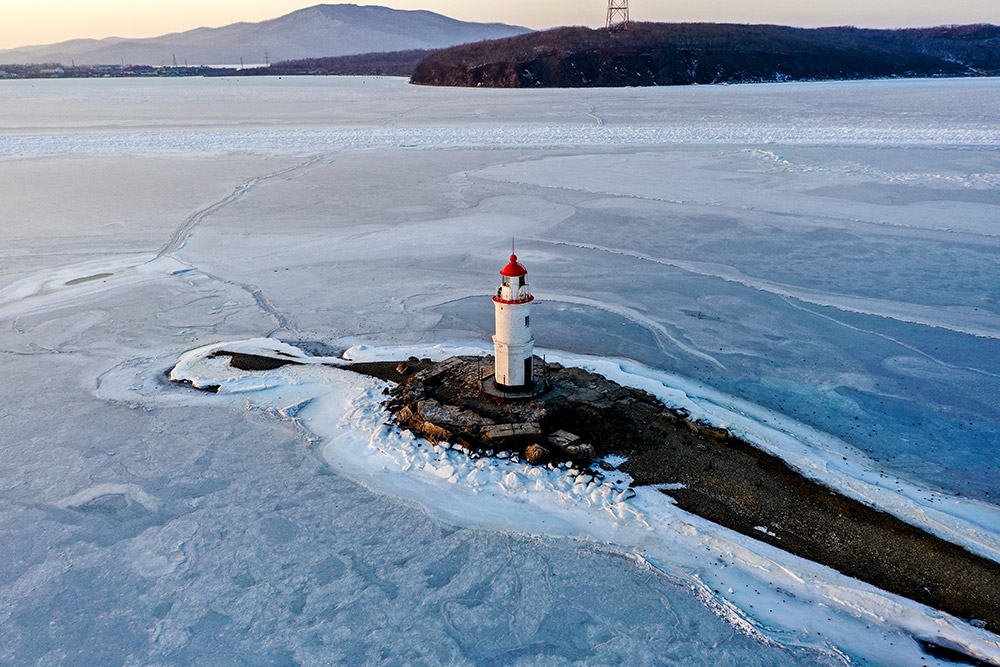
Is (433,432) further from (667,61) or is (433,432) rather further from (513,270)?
(667,61)

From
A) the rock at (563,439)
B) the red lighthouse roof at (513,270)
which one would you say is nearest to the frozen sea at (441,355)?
the rock at (563,439)

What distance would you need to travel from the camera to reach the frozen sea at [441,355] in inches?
216

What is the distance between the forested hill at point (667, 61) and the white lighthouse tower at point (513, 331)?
212 ft

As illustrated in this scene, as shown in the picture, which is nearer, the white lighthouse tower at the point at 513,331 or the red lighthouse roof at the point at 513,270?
the red lighthouse roof at the point at 513,270

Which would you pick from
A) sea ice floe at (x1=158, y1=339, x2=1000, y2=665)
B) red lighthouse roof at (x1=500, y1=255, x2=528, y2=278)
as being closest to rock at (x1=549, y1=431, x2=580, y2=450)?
sea ice floe at (x1=158, y1=339, x2=1000, y2=665)

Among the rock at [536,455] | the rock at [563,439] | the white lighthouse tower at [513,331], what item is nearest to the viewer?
the rock at [536,455]

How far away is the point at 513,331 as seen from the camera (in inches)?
323

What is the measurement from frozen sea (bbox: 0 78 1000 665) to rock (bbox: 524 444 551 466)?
0.31m

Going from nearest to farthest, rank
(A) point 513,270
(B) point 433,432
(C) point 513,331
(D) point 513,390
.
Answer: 1. (A) point 513,270
2. (B) point 433,432
3. (C) point 513,331
4. (D) point 513,390

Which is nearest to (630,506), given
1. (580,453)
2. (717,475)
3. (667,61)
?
(580,453)

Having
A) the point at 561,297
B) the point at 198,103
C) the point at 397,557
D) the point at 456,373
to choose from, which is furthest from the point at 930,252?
the point at 198,103

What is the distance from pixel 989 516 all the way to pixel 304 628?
6.35 metres

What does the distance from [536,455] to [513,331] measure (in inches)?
61.5

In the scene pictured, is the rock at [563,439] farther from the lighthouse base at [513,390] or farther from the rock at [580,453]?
the lighthouse base at [513,390]
